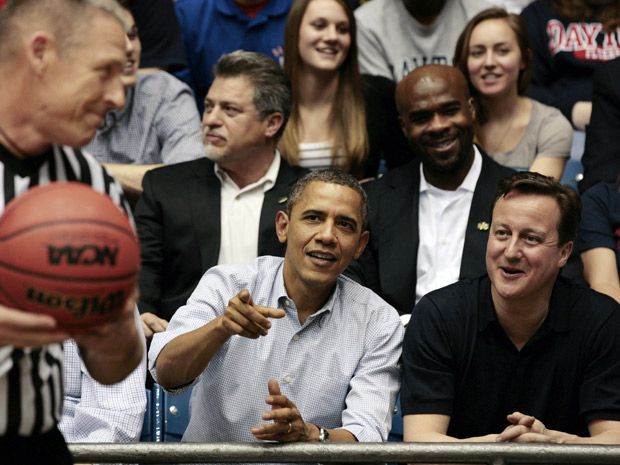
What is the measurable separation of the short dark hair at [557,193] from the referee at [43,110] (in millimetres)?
1800

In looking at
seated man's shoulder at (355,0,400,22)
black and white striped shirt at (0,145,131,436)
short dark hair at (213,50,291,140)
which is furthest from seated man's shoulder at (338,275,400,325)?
seated man's shoulder at (355,0,400,22)

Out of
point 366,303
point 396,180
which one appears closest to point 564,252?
point 366,303

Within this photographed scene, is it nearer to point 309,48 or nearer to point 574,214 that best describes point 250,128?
point 309,48

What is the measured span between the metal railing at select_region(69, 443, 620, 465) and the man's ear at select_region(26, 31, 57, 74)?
0.98 meters

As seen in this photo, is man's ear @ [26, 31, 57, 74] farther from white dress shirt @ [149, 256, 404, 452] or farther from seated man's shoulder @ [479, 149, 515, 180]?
seated man's shoulder @ [479, 149, 515, 180]

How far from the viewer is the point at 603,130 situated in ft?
16.5

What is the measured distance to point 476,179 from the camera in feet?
15.1

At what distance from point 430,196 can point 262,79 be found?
0.84 m

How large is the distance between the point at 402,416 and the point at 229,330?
0.93 metres

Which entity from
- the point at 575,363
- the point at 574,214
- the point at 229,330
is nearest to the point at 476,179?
the point at 574,214

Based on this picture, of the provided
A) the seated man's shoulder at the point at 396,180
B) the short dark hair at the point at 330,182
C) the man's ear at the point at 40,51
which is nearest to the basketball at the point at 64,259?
the man's ear at the point at 40,51

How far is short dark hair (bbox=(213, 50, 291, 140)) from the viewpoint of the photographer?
4.77m

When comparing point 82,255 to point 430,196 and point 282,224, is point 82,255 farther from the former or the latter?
point 430,196

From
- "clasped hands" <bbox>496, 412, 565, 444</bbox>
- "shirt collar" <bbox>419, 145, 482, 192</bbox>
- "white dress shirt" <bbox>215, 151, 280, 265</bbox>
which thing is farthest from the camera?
"shirt collar" <bbox>419, 145, 482, 192</bbox>
